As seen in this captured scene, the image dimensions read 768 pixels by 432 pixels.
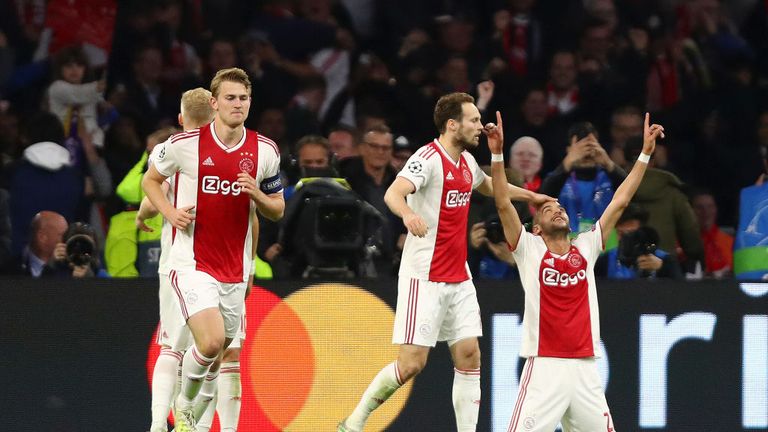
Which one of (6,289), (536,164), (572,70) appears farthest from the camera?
(572,70)

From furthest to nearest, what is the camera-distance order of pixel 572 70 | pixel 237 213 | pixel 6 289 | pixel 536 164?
pixel 572 70, pixel 536 164, pixel 6 289, pixel 237 213

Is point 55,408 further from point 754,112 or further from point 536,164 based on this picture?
point 754,112

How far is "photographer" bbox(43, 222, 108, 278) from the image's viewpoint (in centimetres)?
980

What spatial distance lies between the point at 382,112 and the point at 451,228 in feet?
11.2

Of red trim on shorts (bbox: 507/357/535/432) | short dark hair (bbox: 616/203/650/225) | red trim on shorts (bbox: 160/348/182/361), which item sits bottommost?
red trim on shorts (bbox: 507/357/535/432)

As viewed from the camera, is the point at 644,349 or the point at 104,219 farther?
the point at 104,219

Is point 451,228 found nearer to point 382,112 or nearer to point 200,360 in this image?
point 200,360

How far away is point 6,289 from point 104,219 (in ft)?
4.89

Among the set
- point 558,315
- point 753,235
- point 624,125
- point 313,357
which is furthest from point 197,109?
point 624,125

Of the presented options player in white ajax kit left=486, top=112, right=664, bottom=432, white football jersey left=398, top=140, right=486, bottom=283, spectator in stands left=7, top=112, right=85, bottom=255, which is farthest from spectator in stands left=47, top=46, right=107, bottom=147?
player in white ajax kit left=486, top=112, right=664, bottom=432

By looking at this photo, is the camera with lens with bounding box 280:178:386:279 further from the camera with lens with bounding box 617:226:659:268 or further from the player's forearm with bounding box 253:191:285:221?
the camera with lens with bounding box 617:226:659:268

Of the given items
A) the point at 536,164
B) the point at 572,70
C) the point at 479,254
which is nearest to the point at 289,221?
the point at 479,254

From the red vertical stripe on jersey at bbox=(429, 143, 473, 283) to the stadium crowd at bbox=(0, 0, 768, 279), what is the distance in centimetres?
100

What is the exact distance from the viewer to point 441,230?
899cm
